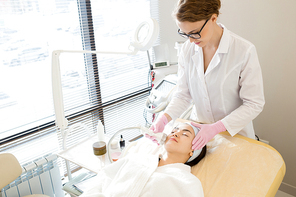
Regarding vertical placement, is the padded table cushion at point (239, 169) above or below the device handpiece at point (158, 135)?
below

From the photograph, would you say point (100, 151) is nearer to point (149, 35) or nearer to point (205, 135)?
point (205, 135)

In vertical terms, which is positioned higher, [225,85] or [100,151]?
[225,85]

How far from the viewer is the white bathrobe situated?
3.69 ft

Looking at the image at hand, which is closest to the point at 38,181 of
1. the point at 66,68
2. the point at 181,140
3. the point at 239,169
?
the point at 66,68

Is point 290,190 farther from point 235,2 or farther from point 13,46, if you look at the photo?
point 13,46

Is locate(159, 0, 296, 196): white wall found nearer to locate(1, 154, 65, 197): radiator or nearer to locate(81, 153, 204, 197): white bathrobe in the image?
locate(81, 153, 204, 197): white bathrobe

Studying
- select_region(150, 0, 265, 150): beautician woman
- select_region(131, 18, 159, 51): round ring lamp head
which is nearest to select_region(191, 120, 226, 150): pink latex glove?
select_region(150, 0, 265, 150): beautician woman

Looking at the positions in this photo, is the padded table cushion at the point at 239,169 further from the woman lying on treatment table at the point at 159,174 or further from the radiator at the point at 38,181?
the radiator at the point at 38,181

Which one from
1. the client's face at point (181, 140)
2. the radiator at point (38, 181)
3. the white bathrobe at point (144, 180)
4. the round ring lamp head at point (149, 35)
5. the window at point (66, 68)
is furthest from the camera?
the window at point (66, 68)

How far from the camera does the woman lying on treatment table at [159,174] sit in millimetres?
1131

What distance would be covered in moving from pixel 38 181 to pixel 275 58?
217 centimetres

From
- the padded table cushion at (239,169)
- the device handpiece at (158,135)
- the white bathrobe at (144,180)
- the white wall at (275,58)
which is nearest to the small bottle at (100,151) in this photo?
the white bathrobe at (144,180)

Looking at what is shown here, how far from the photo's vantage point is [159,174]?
1.21 m

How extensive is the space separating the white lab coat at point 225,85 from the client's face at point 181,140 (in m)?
0.17
